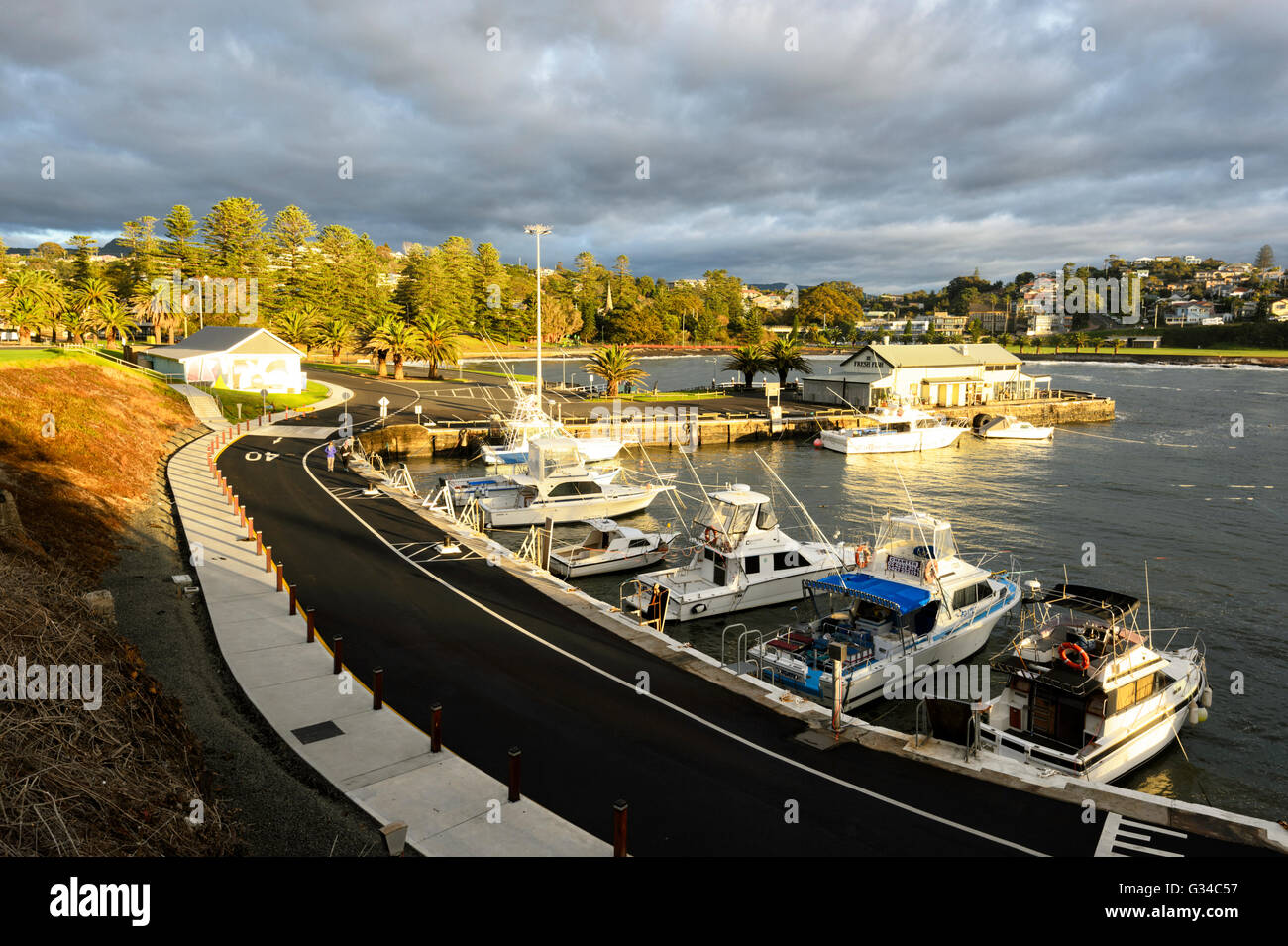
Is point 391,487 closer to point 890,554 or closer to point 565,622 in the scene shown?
point 565,622

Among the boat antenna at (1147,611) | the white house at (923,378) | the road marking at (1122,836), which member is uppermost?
the white house at (923,378)

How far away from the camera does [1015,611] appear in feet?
86.5

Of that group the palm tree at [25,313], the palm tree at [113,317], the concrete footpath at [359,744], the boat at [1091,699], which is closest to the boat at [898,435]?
the boat at [1091,699]

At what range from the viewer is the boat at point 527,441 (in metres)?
49.2

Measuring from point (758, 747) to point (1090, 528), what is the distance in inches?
1303

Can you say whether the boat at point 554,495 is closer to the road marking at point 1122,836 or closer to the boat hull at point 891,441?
the road marking at point 1122,836

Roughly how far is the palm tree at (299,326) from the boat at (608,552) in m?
85.6

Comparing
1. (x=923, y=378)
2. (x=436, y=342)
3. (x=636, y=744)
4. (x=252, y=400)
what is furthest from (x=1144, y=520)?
(x=436, y=342)

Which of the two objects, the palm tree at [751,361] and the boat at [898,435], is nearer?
the boat at [898,435]

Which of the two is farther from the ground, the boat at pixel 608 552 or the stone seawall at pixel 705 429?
the stone seawall at pixel 705 429

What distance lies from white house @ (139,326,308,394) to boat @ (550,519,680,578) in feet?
178

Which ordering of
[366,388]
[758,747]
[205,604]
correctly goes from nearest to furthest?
[758,747], [205,604], [366,388]

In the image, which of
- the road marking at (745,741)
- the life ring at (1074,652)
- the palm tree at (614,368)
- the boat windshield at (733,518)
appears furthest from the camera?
the palm tree at (614,368)
